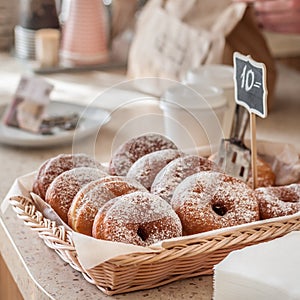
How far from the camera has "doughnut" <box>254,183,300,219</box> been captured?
105 centimetres

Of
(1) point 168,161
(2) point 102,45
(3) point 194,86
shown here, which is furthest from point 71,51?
(1) point 168,161

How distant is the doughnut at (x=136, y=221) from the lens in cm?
95

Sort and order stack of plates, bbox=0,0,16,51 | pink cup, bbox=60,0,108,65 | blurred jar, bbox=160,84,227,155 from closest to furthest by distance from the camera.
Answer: blurred jar, bbox=160,84,227,155 → pink cup, bbox=60,0,108,65 → stack of plates, bbox=0,0,16,51

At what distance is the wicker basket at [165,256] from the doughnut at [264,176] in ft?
0.62

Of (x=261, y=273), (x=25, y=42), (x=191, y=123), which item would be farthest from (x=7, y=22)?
(x=261, y=273)

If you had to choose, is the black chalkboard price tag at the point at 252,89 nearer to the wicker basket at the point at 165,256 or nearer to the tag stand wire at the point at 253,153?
the tag stand wire at the point at 253,153

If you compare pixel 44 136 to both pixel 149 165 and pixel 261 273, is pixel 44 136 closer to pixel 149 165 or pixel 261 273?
pixel 149 165

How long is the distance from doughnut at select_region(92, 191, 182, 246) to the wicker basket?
0.10 feet

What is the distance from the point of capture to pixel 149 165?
1093 mm

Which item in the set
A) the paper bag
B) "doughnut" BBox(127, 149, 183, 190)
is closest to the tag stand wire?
"doughnut" BBox(127, 149, 183, 190)

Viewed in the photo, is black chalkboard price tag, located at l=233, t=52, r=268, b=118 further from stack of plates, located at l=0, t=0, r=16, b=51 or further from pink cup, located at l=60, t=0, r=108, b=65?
→ stack of plates, located at l=0, t=0, r=16, b=51

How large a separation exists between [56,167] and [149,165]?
14 cm

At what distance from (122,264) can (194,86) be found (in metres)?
0.64

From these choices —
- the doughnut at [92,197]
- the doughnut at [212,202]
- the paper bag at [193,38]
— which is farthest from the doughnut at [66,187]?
the paper bag at [193,38]
